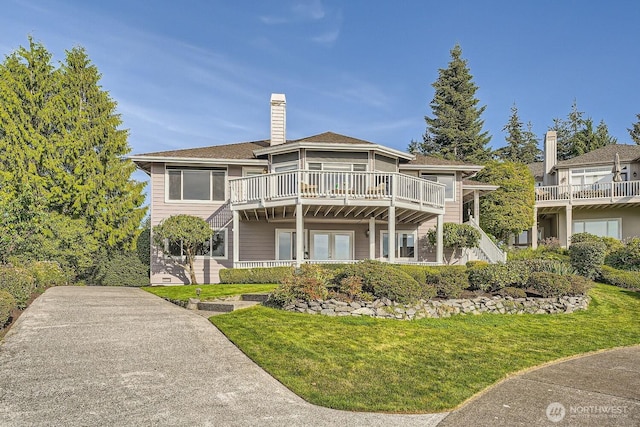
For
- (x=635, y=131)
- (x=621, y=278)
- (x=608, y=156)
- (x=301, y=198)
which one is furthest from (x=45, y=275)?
(x=635, y=131)

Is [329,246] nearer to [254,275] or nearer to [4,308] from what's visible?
[254,275]

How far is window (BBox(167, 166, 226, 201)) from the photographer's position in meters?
20.0

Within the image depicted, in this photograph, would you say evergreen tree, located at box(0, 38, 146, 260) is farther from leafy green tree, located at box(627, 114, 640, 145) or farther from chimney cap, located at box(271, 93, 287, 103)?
leafy green tree, located at box(627, 114, 640, 145)

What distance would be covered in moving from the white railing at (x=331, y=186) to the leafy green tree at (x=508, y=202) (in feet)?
31.4

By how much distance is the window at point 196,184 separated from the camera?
787 inches

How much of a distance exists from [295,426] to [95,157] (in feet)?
71.5

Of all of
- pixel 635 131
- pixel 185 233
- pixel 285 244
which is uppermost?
pixel 635 131

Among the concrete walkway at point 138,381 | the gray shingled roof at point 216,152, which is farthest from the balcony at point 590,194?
the concrete walkway at point 138,381

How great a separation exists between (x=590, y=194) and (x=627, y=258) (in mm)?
10308

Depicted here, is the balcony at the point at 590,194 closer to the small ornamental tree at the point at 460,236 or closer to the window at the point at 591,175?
the window at the point at 591,175

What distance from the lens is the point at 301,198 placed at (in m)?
16.8

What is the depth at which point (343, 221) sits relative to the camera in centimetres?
2025

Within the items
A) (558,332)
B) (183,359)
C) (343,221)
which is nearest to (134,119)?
(343,221)

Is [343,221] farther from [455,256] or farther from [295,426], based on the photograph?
[295,426]
